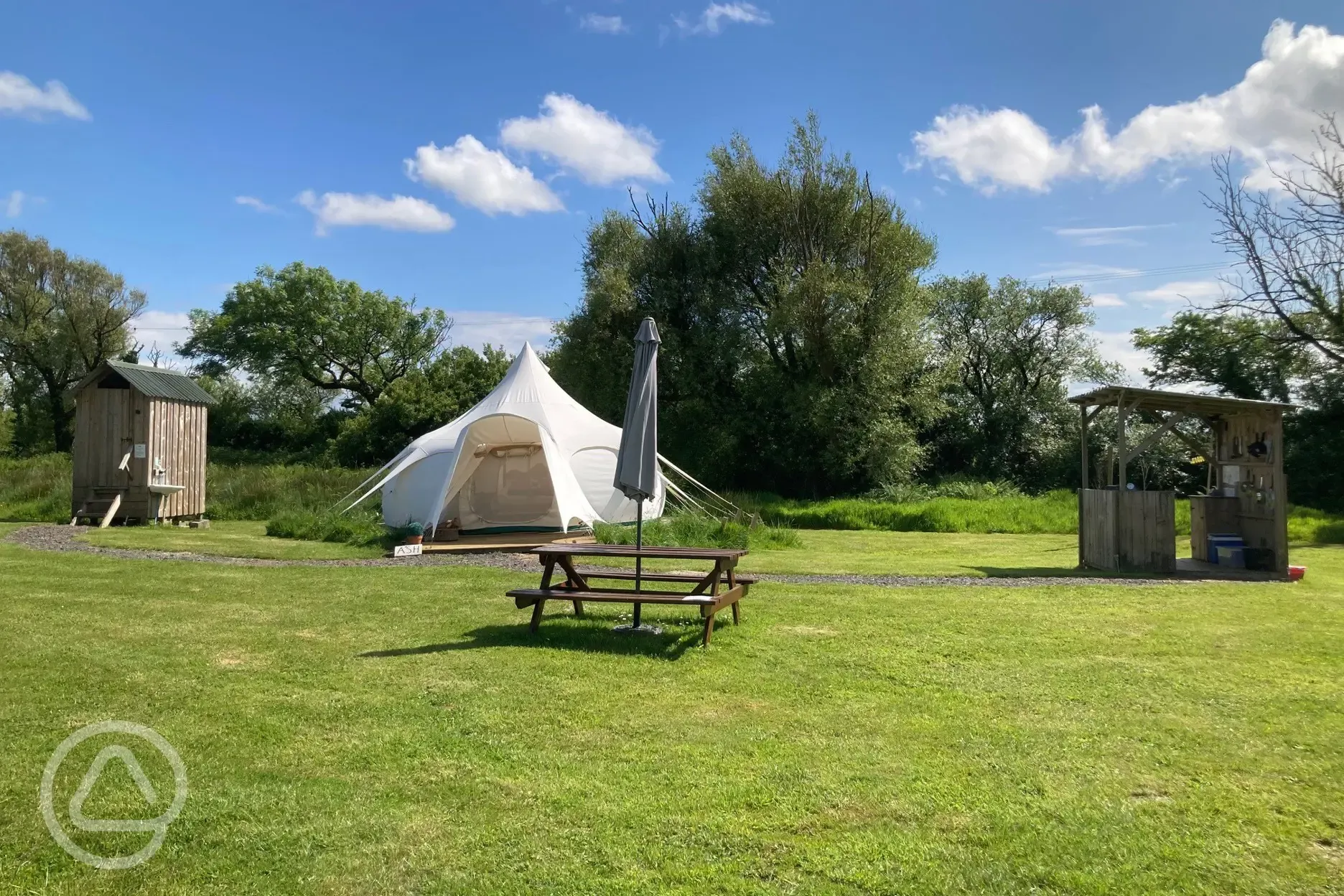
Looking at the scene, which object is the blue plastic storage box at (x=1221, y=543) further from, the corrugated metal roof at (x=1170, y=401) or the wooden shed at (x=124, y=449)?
the wooden shed at (x=124, y=449)

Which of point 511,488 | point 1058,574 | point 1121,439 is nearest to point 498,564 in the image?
point 511,488

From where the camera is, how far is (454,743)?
3840 mm

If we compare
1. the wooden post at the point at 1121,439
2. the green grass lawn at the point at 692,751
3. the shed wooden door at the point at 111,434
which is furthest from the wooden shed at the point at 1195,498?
the shed wooden door at the point at 111,434

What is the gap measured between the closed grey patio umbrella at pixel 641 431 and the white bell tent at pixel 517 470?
6863 mm

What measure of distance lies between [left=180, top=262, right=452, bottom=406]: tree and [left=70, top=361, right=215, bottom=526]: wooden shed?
1983cm

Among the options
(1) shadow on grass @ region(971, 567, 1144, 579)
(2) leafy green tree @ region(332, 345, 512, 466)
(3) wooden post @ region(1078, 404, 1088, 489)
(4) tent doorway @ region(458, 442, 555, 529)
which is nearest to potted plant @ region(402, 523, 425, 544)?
(4) tent doorway @ region(458, 442, 555, 529)

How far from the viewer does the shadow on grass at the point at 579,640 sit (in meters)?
5.66

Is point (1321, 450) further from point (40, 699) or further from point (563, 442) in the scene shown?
point (40, 699)

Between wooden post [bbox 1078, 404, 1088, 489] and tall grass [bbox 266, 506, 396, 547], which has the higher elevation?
wooden post [bbox 1078, 404, 1088, 489]

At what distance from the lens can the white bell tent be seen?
14055 mm

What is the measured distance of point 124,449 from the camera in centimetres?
1561

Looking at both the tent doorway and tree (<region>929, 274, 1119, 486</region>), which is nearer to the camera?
the tent doorway

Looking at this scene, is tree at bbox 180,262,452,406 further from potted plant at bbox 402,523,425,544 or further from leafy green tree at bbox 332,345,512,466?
potted plant at bbox 402,523,425,544

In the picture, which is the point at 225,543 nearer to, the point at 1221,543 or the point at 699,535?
the point at 699,535
